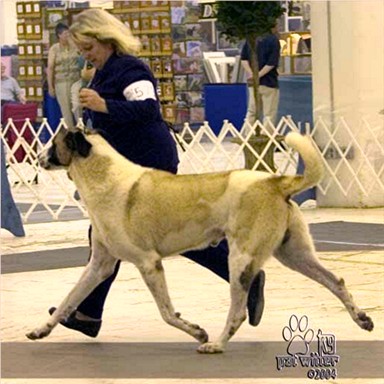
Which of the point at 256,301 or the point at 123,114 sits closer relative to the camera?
the point at 123,114

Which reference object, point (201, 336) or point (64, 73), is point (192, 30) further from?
point (201, 336)

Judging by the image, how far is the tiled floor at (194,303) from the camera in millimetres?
6926

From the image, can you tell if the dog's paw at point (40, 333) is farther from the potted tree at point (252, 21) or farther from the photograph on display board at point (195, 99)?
the photograph on display board at point (195, 99)

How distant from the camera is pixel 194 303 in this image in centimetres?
804

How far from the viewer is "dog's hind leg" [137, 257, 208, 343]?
6422 millimetres

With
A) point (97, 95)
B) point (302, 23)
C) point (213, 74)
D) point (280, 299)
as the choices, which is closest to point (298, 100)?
point (302, 23)

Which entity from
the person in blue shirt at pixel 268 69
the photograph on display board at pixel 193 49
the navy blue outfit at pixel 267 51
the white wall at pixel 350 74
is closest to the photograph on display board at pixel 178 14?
the photograph on display board at pixel 193 49

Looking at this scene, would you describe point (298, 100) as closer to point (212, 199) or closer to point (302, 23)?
point (302, 23)

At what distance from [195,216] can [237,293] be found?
406 millimetres

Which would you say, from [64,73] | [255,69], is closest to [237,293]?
[255,69]

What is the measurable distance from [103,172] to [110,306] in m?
1.68

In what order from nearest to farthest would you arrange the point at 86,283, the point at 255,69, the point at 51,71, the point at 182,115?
the point at 86,283 → the point at 255,69 → the point at 51,71 → the point at 182,115

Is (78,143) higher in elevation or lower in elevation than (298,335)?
higher

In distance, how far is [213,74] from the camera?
83.6 feet
